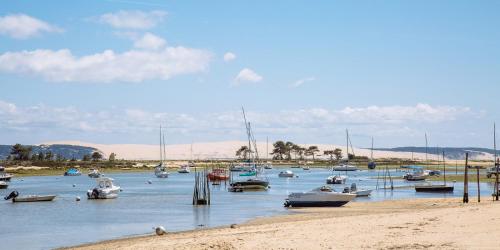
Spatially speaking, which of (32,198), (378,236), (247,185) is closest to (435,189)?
(247,185)

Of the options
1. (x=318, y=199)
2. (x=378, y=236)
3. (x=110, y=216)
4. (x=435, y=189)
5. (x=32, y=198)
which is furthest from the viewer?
(x=435, y=189)

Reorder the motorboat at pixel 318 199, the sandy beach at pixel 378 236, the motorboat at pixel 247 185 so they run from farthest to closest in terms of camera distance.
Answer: the motorboat at pixel 247 185, the motorboat at pixel 318 199, the sandy beach at pixel 378 236

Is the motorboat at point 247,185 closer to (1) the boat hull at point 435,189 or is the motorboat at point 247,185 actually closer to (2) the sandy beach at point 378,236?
(1) the boat hull at point 435,189

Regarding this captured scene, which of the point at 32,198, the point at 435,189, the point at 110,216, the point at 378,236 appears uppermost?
the point at 378,236

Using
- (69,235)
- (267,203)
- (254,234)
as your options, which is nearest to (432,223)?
(254,234)

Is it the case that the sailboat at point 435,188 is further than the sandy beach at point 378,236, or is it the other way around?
the sailboat at point 435,188

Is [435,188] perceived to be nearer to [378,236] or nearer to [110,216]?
[110,216]

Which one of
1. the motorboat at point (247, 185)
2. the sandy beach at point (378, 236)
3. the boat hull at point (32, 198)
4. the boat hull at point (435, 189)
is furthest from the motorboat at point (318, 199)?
→ the motorboat at point (247, 185)

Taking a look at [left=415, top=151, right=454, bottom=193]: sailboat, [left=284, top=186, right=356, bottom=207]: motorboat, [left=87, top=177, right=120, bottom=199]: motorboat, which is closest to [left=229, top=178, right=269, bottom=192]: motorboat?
[left=87, top=177, right=120, bottom=199]: motorboat

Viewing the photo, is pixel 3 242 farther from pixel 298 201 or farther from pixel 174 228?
pixel 298 201

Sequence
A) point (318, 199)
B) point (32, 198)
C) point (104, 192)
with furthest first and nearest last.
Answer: point (104, 192), point (32, 198), point (318, 199)

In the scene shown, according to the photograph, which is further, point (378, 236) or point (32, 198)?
point (32, 198)

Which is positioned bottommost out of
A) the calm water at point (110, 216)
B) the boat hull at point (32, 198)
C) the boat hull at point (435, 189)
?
the calm water at point (110, 216)

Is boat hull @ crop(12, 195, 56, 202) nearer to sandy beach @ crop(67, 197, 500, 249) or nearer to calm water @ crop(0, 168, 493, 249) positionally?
calm water @ crop(0, 168, 493, 249)
